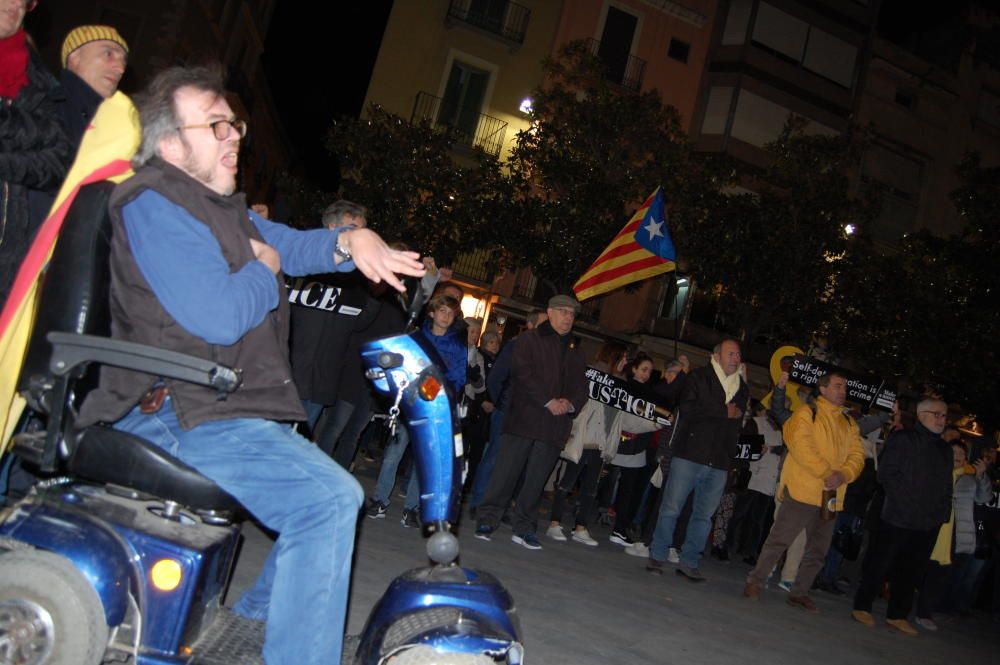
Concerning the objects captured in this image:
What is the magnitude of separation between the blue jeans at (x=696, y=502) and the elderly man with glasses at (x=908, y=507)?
5.67 feet

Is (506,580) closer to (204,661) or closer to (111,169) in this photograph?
(204,661)

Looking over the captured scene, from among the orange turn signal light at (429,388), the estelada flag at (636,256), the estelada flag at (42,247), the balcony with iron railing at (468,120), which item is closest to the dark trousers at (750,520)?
the estelada flag at (636,256)

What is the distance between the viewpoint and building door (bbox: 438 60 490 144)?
2589 cm

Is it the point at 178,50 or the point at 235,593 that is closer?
the point at 235,593

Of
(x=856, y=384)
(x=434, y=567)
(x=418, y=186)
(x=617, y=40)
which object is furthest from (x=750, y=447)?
(x=617, y=40)

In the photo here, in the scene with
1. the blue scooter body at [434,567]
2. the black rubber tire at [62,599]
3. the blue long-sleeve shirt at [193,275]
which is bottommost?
the black rubber tire at [62,599]

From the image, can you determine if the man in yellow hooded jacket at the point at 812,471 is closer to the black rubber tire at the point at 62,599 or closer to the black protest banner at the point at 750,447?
the black protest banner at the point at 750,447

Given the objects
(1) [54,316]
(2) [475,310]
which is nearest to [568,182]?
(2) [475,310]

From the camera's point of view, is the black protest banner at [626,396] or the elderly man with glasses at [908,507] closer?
the elderly man with glasses at [908,507]

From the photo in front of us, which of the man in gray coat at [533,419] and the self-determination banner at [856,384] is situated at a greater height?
the self-determination banner at [856,384]

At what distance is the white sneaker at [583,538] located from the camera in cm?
834

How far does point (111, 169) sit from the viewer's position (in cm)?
264

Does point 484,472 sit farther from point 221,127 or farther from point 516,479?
point 221,127

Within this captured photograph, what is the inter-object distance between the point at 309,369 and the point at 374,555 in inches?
61.8
